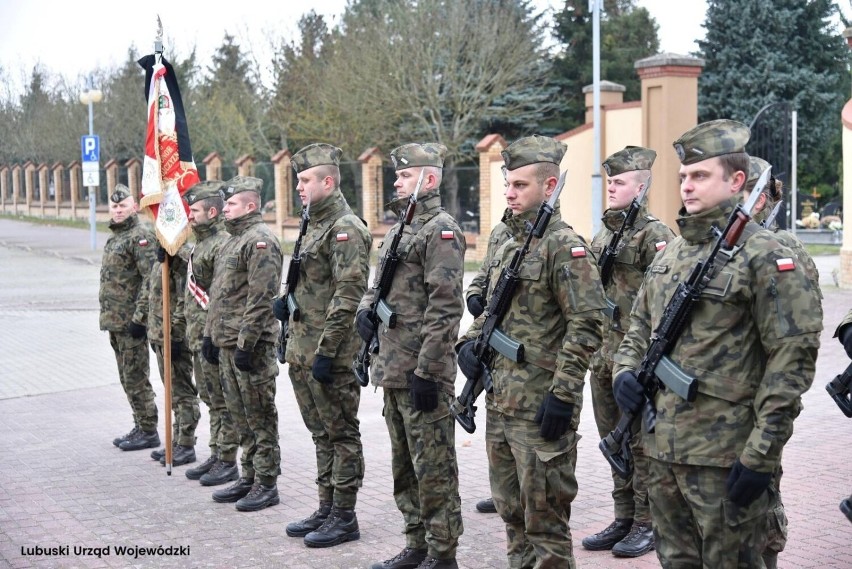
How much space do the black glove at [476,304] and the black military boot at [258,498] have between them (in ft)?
6.45

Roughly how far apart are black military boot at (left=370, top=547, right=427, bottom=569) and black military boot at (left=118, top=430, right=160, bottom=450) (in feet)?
12.3

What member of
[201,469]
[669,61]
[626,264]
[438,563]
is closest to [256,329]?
[201,469]

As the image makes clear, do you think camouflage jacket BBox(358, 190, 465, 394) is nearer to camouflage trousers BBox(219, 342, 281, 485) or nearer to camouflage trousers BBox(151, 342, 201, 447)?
camouflage trousers BBox(219, 342, 281, 485)

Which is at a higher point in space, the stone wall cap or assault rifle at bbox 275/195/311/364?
the stone wall cap

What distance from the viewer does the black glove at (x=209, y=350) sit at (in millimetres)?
7074

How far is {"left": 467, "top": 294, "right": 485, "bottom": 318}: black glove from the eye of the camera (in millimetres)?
5805

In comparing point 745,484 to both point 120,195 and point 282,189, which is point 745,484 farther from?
point 282,189

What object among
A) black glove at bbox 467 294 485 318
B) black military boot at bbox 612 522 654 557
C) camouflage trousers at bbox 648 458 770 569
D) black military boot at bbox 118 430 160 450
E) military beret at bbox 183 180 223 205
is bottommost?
black military boot at bbox 118 430 160 450

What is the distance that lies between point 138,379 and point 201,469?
146cm

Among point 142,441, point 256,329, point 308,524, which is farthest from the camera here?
point 142,441

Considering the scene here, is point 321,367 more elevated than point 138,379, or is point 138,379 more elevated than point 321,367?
point 321,367

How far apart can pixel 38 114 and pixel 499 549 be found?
6205 cm

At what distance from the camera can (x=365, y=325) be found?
18.3ft

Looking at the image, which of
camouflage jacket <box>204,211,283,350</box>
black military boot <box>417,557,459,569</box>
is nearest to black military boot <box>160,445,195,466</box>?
camouflage jacket <box>204,211,283,350</box>
